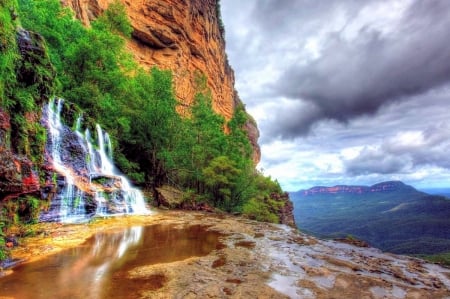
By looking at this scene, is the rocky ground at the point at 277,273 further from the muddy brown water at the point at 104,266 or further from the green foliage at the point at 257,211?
the green foliage at the point at 257,211

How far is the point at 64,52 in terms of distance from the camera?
25469 millimetres

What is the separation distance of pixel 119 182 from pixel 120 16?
26.8 meters

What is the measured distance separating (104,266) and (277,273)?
5.12 metres

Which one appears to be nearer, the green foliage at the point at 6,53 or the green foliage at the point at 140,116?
the green foliage at the point at 6,53

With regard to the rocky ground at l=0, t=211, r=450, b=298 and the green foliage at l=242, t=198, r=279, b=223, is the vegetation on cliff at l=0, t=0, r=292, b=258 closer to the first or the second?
the green foliage at l=242, t=198, r=279, b=223

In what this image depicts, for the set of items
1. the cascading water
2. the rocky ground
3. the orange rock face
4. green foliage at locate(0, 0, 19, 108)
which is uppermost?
the orange rock face

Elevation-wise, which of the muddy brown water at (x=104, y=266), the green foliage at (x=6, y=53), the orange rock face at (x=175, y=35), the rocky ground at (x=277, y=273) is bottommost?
the rocky ground at (x=277, y=273)

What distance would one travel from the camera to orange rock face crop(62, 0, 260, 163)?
147 ft

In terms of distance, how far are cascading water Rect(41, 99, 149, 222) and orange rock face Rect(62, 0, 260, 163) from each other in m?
23.9

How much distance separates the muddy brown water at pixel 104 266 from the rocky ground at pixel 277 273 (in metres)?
0.38

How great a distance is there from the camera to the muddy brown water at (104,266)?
222 inches

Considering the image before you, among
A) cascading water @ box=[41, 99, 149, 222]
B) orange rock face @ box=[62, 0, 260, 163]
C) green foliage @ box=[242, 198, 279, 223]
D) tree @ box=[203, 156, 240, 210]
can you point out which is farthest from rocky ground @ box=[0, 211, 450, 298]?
orange rock face @ box=[62, 0, 260, 163]

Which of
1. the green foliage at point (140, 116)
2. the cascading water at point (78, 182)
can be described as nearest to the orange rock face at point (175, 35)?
the green foliage at point (140, 116)

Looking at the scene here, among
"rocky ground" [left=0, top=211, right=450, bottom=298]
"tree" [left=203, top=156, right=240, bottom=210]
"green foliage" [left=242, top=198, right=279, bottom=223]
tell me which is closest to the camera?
"rocky ground" [left=0, top=211, right=450, bottom=298]
